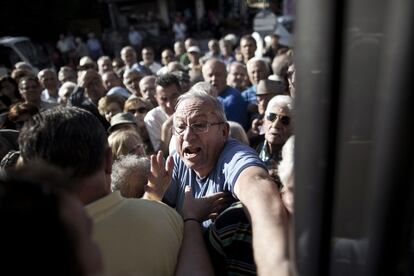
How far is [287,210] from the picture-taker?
127cm

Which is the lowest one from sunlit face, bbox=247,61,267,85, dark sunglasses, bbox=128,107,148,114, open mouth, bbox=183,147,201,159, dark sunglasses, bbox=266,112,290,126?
dark sunglasses, bbox=128,107,148,114

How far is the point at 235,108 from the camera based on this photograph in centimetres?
446

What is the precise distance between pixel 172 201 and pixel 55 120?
1.01m

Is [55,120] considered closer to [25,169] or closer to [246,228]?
[25,169]

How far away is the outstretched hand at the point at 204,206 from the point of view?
1657 millimetres

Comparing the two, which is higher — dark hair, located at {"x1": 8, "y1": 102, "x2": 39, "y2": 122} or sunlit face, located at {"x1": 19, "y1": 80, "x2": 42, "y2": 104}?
dark hair, located at {"x1": 8, "y1": 102, "x2": 39, "y2": 122}

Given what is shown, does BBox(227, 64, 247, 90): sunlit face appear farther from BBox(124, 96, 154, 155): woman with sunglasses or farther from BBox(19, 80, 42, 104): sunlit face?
BBox(19, 80, 42, 104): sunlit face

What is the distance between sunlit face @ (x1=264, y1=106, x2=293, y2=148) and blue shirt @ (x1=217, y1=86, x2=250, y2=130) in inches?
48.9

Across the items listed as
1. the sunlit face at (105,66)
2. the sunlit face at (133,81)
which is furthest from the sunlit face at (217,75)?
the sunlit face at (105,66)

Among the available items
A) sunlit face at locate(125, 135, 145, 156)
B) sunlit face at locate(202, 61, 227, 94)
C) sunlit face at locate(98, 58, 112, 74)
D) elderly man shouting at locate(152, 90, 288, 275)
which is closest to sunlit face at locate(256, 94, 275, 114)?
sunlit face at locate(202, 61, 227, 94)

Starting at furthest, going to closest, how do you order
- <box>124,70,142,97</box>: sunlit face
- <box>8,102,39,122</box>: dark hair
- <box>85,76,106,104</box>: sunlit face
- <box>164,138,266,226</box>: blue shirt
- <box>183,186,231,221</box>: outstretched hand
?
<box>124,70,142,97</box>: sunlit face
<box>85,76,106,104</box>: sunlit face
<box>8,102,39,122</box>: dark hair
<box>164,138,266,226</box>: blue shirt
<box>183,186,231,221</box>: outstretched hand

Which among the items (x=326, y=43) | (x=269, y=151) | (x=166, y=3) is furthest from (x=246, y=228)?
(x=166, y=3)

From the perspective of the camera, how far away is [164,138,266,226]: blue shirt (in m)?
1.79

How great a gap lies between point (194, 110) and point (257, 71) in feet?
9.35
